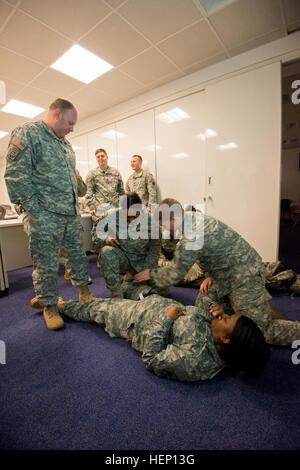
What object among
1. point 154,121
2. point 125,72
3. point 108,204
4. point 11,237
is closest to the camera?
point 11,237

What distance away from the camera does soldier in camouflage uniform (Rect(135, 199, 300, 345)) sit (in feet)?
4.35

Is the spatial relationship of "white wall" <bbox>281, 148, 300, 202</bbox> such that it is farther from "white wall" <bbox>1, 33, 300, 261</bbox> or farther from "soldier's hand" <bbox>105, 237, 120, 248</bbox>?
"soldier's hand" <bbox>105, 237, 120, 248</bbox>

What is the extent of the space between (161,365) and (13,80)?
4.02 m

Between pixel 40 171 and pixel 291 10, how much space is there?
2.81 m

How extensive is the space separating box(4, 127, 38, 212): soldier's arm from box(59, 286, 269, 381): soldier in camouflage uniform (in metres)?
1.04

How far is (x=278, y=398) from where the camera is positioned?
1.00m

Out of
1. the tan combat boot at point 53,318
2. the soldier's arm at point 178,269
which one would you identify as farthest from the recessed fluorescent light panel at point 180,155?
the tan combat boot at point 53,318

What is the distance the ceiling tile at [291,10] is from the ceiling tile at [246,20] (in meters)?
0.06

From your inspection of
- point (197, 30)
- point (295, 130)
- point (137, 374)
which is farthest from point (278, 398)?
point (295, 130)

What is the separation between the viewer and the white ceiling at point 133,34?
1979 mm

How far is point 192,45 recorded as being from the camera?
8.30ft

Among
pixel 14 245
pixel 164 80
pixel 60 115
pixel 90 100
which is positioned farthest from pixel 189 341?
pixel 90 100

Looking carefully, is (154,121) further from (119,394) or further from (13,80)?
(119,394)

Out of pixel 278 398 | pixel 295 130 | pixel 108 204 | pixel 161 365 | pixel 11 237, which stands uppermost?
pixel 295 130
